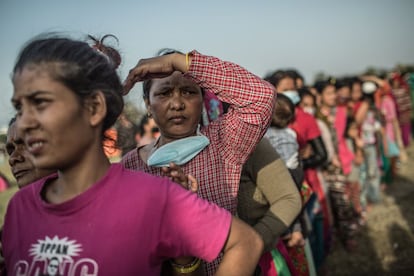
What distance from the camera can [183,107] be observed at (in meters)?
1.83

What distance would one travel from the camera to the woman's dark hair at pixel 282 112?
10.2ft

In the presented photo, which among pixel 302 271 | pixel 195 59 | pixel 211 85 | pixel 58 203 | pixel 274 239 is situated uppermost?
pixel 195 59

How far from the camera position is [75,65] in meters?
1.09

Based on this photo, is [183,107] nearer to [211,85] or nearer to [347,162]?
[211,85]

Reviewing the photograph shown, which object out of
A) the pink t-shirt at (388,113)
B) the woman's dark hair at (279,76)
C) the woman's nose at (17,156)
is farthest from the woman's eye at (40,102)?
the pink t-shirt at (388,113)

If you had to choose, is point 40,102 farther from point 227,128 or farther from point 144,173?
point 227,128

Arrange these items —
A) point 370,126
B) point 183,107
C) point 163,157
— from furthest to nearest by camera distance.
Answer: point 370,126 → point 183,107 → point 163,157

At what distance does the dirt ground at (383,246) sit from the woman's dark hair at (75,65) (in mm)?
3911

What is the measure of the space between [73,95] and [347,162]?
482cm

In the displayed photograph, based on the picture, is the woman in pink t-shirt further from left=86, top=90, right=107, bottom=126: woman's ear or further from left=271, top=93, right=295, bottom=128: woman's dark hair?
left=271, top=93, right=295, bottom=128: woman's dark hair

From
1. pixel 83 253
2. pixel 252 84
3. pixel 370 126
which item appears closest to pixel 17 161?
pixel 83 253

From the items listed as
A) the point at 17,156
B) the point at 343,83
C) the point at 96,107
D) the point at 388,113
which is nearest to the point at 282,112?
the point at 17,156

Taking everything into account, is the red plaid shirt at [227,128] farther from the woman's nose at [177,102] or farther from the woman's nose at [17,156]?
the woman's nose at [17,156]

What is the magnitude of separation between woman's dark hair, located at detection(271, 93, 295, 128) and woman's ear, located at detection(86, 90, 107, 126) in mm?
2100
